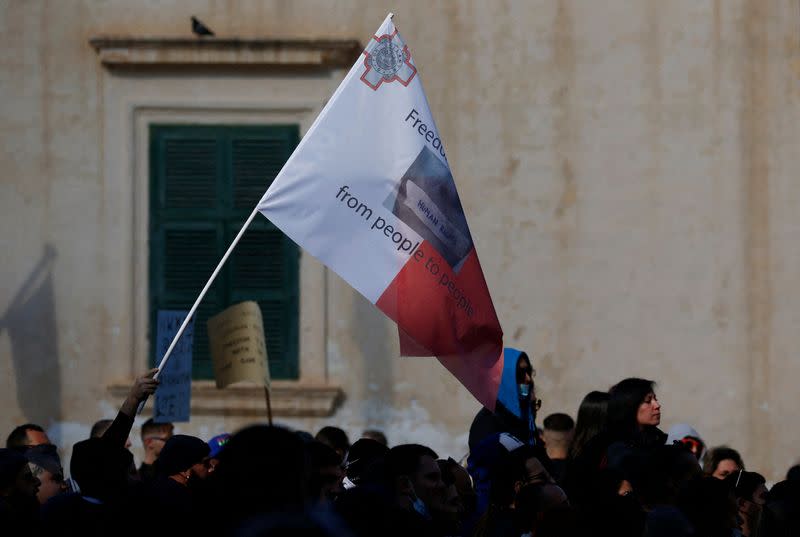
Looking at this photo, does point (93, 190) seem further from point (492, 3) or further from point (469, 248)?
point (469, 248)

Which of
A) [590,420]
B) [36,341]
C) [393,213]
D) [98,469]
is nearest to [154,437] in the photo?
[36,341]

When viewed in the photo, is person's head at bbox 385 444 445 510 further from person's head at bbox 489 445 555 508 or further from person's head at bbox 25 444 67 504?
person's head at bbox 25 444 67 504

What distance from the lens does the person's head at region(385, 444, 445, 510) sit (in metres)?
6.28

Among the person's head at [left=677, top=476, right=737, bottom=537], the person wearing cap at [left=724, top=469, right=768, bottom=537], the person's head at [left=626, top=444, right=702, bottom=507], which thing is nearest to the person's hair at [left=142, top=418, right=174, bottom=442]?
the person wearing cap at [left=724, top=469, right=768, bottom=537]

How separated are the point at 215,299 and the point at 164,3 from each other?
7.33 feet

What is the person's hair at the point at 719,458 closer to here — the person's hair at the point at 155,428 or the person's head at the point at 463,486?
the person's head at the point at 463,486

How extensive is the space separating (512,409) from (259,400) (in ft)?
13.7

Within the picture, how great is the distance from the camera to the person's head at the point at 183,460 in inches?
298

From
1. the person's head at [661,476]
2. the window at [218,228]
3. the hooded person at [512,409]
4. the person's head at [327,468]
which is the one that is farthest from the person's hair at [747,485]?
the window at [218,228]

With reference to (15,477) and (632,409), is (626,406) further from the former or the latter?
(15,477)

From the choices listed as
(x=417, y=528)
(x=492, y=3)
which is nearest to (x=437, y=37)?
(x=492, y=3)

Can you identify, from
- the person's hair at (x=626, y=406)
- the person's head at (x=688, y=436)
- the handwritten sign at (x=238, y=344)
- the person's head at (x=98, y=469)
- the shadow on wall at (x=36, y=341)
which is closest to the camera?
the person's head at (x=98, y=469)

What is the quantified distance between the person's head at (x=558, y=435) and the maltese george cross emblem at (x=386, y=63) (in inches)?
123

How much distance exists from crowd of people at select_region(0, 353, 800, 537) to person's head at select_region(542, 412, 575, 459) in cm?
Result: 68
